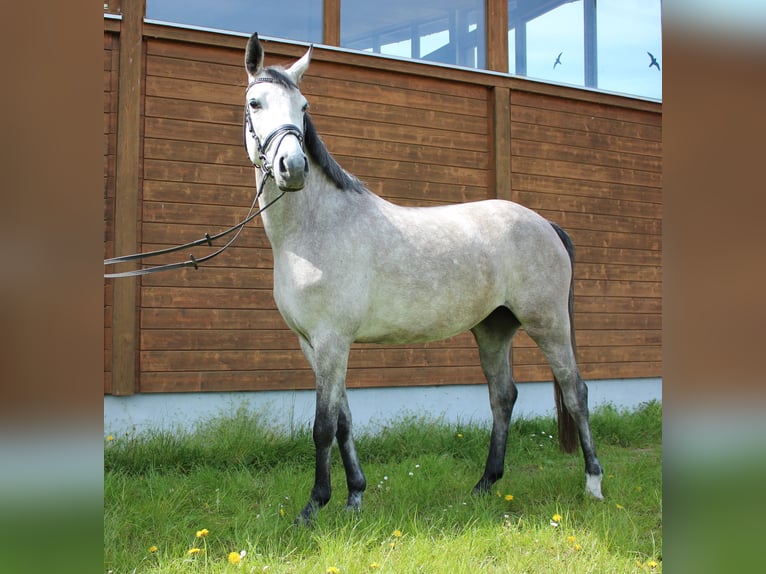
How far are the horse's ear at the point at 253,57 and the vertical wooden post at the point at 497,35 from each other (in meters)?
3.68

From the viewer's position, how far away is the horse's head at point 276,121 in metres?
2.64

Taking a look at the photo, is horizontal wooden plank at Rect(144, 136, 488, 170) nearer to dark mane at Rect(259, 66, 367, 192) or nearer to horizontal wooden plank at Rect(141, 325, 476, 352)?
horizontal wooden plank at Rect(141, 325, 476, 352)

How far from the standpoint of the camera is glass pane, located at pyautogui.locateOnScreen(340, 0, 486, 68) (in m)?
5.59

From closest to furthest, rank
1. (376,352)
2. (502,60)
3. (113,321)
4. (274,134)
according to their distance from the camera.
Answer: (274,134) → (113,321) → (376,352) → (502,60)

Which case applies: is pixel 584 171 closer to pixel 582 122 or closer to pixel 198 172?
pixel 582 122

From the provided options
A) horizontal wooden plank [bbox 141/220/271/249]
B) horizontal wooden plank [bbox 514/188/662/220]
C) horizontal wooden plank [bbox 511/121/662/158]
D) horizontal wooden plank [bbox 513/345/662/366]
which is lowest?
horizontal wooden plank [bbox 513/345/662/366]

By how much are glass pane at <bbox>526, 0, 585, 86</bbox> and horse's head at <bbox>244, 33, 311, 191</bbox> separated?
4.05 metres

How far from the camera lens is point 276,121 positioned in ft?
9.07

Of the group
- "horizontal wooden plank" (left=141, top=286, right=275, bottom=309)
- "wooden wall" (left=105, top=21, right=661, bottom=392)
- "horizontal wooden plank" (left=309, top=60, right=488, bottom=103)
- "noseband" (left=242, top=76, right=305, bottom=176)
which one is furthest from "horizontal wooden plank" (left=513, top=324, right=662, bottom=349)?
"noseband" (left=242, top=76, right=305, bottom=176)
